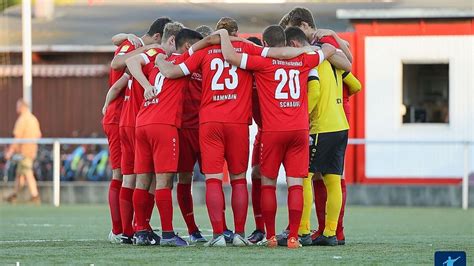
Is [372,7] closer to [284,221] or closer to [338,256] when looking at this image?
[284,221]

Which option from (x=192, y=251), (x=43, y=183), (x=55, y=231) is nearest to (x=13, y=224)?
(x=55, y=231)

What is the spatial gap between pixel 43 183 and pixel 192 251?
44.7 feet

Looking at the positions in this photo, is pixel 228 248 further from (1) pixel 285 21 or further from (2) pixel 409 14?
(2) pixel 409 14

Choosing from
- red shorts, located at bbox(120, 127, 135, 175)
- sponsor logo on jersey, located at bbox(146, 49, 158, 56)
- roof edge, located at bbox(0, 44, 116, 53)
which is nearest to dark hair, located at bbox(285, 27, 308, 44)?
sponsor logo on jersey, located at bbox(146, 49, 158, 56)

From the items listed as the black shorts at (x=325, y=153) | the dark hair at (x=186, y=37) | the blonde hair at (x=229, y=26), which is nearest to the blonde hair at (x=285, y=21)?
the blonde hair at (x=229, y=26)

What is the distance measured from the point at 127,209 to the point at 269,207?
1458 millimetres

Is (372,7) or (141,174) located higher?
(372,7)

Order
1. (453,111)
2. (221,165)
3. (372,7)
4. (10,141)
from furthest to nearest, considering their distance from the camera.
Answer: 1. (372,7)
2. (453,111)
3. (10,141)
4. (221,165)

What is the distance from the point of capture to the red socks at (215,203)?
37.5ft

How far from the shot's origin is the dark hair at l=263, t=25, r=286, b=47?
1148 centimetres

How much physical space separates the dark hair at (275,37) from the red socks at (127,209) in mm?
1912

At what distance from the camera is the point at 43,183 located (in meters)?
24.1

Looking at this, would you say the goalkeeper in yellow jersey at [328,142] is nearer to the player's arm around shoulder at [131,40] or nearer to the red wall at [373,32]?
the player's arm around shoulder at [131,40]

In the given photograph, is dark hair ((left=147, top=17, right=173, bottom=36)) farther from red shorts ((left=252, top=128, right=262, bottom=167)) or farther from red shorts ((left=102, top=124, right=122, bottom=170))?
red shorts ((left=252, top=128, right=262, bottom=167))
